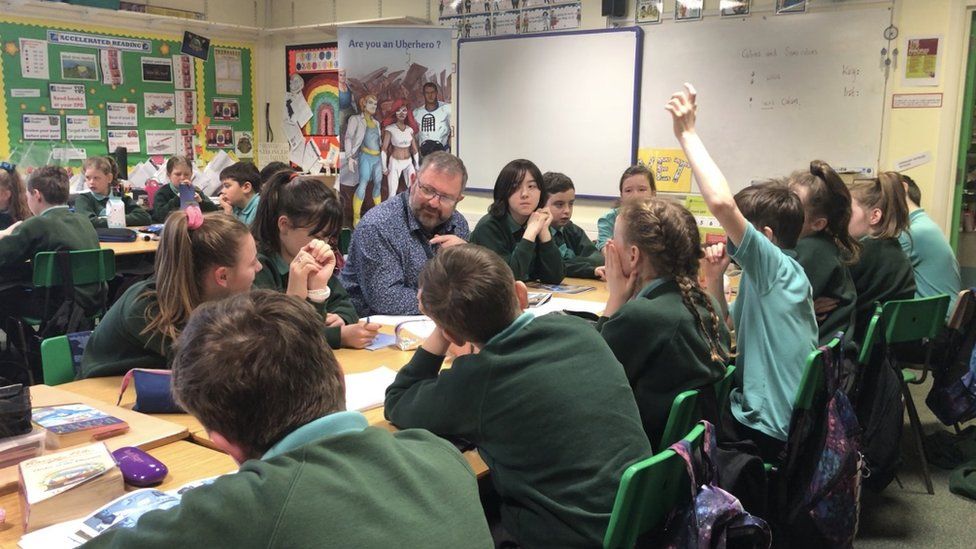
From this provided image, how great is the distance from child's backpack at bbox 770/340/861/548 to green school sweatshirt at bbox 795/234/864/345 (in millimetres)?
570

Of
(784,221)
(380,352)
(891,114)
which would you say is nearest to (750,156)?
(891,114)

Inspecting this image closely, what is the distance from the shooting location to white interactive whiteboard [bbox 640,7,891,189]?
5.07 meters

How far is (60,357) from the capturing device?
2.26 m

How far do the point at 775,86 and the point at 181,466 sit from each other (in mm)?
4858

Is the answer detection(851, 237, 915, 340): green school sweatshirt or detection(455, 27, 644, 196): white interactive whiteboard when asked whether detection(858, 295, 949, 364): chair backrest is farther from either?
detection(455, 27, 644, 196): white interactive whiteboard

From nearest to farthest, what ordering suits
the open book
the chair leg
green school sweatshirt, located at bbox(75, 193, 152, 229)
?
1. the open book
2. the chair leg
3. green school sweatshirt, located at bbox(75, 193, 152, 229)

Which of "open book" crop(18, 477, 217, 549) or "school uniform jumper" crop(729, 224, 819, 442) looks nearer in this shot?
"open book" crop(18, 477, 217, 549)

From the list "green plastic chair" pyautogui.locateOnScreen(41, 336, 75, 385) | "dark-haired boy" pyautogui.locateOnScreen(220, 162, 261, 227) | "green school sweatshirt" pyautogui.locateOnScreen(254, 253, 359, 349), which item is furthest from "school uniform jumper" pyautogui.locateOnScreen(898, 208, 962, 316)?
"dark-haired boy" pyautogui.locateOnScreen(220, 162, 261, 227)

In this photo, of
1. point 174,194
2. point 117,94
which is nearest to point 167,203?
point 174,194

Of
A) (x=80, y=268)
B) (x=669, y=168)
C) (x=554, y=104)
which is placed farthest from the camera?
(x=554, y=104)

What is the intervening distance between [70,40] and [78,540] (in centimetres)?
661

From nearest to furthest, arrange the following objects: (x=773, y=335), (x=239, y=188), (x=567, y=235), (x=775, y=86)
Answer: (x=773, y=335)
(x=567, y=235)
(x=239, y=188)
(x=775, y=86)

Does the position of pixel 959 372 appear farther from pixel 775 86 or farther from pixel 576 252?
pixel 775 86

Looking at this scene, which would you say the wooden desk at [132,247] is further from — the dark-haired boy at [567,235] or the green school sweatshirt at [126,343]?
the green school sweatshirt at [126,343]
